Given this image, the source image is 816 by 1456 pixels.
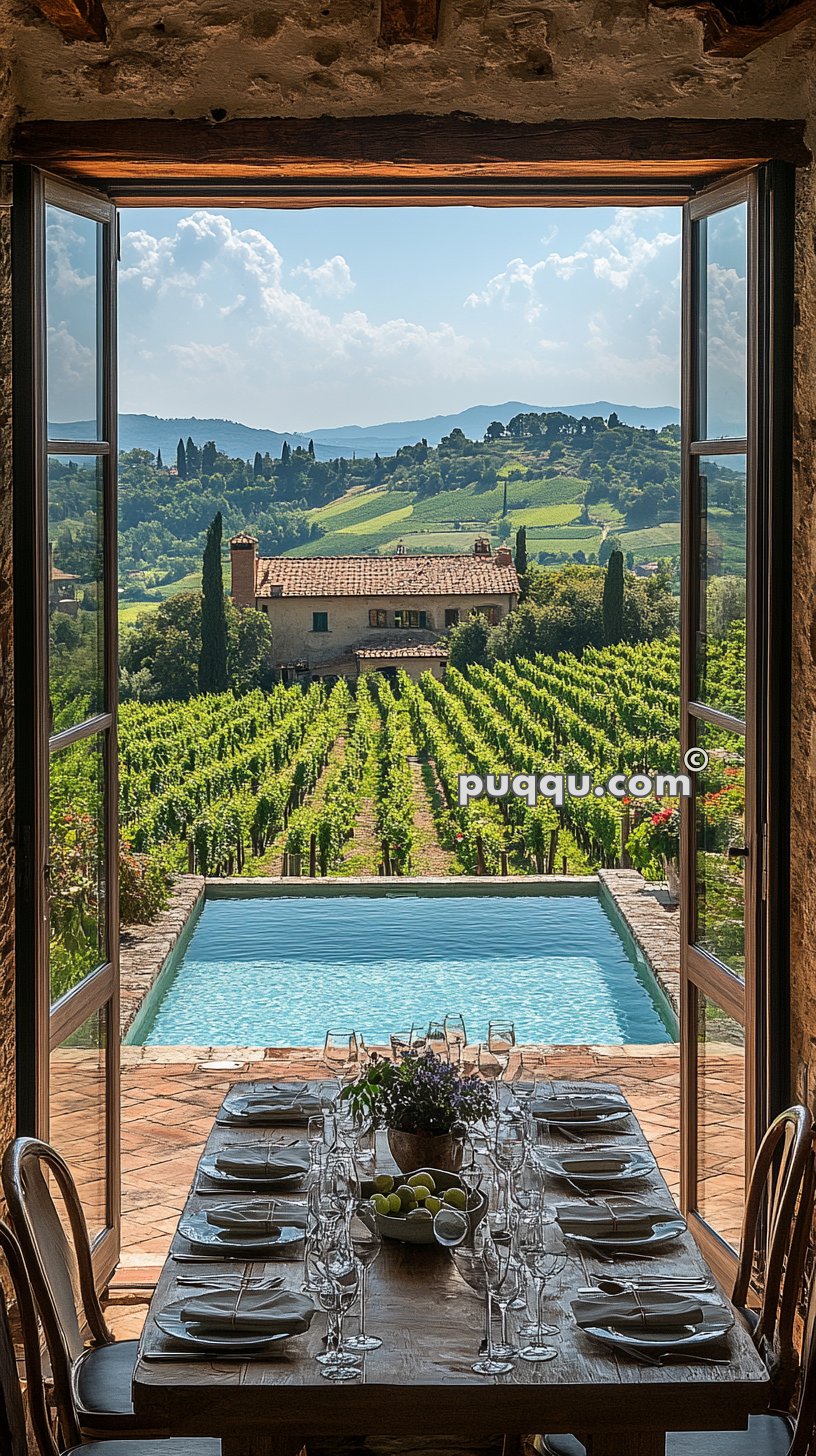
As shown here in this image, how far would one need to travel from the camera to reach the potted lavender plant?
209cm

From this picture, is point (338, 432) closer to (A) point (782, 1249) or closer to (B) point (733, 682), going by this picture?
(B) point (733, 682)

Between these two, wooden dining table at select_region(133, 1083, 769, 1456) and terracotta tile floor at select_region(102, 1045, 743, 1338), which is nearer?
wooden dining table at select_region(133, 1083, 769, 1456)

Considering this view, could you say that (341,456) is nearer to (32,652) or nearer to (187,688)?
(187,688)

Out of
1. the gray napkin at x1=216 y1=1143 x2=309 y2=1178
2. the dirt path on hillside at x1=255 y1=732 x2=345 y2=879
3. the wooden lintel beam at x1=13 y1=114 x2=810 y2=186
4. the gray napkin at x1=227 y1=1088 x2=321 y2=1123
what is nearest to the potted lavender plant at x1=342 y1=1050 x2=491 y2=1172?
the gray napkin at x1=216 y1=1143 x2=309 y2=1178

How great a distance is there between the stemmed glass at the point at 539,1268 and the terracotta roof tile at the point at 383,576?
16794 millimetres

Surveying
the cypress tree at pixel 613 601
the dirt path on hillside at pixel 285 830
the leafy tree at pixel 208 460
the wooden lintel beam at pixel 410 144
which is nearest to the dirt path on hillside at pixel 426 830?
the dirt path on hillside at pixel 285 830

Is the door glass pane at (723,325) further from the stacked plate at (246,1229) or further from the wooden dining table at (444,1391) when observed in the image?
the wooden dining table at (444,1391)

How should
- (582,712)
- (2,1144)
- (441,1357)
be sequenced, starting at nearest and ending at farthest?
(441,1357), (2,1144), (582,712)

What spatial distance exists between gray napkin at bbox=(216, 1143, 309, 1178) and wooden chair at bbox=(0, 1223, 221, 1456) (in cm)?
39

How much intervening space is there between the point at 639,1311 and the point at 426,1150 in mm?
492

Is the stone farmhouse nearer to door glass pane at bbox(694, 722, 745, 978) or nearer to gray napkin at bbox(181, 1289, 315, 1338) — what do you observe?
door glass pane at bbox(694, 722, 745, 978)

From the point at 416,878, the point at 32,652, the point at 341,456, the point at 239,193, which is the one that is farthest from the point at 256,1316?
the point at 341,456

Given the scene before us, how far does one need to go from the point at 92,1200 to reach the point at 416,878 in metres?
7.43

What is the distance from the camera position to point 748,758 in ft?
9.42
